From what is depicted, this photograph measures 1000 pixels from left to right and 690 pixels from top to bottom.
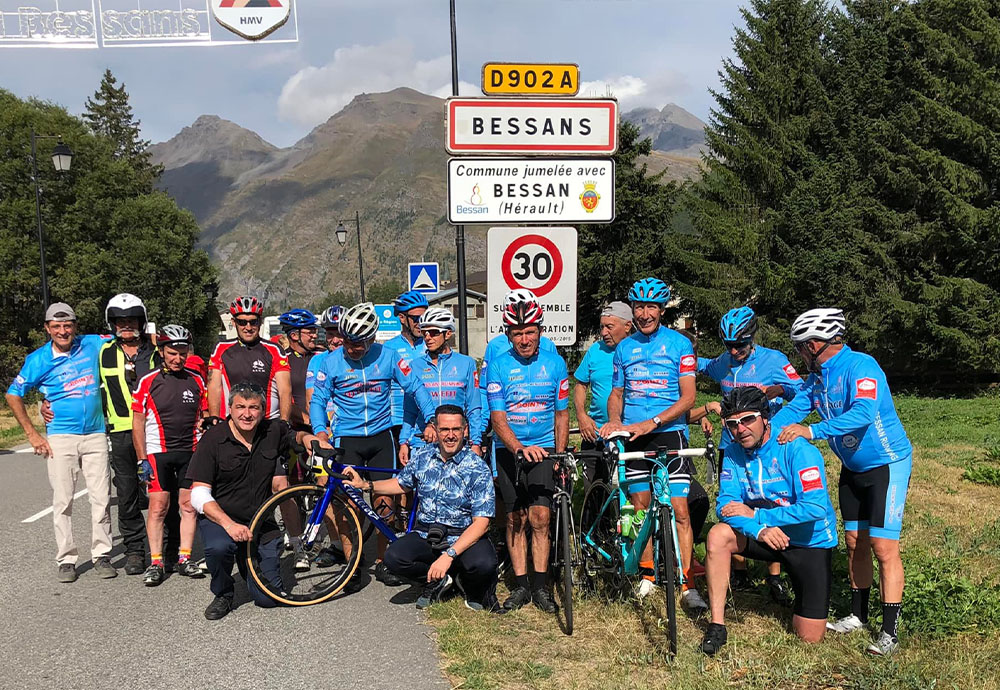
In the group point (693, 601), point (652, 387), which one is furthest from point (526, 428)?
point (693, 601)

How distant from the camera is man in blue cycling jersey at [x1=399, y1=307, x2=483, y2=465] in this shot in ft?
20.5

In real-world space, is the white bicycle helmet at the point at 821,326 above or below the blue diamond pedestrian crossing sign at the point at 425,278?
below

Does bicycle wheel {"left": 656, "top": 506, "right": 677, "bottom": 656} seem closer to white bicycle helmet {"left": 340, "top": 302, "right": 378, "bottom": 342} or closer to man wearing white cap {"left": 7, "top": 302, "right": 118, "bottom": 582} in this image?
white bicycle helmet {"left": 340, "top": 302, "right": 378, "bottom": 342}

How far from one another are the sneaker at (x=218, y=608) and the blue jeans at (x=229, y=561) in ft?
0.12

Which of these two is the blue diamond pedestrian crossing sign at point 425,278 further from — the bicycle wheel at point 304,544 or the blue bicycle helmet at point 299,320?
the bicycle wheel at point 304,544

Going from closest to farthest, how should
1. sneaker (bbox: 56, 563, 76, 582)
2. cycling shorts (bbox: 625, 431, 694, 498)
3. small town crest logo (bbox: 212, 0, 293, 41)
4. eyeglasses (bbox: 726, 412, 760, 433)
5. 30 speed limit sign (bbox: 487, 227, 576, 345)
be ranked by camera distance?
1. eyeglasses (bbox: 726, 412, 760, 433)
2. cycling shorts (bbox: 625, 431, 694, 498)
3. sneaker (bbox: 56, 563, 76, 582)
4. 30 speed limit sign (bbox: 487, 227, 576, 345)
5. small town crest logo (bbox: 212, 0, 293, 41)

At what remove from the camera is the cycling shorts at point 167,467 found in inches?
258

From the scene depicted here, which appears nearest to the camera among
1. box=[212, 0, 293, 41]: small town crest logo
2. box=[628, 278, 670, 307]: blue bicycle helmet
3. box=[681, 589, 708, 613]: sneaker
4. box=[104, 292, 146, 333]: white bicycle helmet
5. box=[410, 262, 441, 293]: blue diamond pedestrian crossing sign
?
box=[681, 589, 708, 613]: sneaker

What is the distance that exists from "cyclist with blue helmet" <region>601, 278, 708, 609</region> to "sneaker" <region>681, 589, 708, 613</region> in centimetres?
30

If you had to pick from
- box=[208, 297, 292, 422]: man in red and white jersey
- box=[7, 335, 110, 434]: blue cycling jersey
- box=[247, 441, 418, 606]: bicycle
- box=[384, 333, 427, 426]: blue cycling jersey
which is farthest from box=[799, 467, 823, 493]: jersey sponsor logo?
box=[7, 335, 110, 434]: blue cycling jersey

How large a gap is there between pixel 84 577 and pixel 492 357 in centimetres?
388

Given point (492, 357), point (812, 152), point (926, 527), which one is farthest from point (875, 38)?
point (492, 357)

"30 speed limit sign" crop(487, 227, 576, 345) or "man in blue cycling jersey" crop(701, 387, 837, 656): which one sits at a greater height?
"30 speed limit sign" crop(487, 227, 576, 345)

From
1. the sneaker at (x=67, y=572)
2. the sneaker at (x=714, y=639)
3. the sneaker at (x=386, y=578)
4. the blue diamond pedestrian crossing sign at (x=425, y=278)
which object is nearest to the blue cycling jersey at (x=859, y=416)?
the sneaker at (x=714, y=639)
